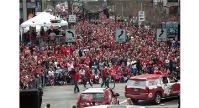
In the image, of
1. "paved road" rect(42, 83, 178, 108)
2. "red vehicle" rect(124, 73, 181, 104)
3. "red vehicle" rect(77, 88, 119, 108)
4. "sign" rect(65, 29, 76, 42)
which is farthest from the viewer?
"sign" rect(65, 29, 76, 42)

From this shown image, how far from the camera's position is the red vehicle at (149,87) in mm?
16750

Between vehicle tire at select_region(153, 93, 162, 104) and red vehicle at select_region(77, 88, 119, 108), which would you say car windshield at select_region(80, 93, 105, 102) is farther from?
vehicle tire at select_region(153, 93, 162, 104)

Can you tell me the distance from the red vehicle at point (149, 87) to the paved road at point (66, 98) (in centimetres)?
46

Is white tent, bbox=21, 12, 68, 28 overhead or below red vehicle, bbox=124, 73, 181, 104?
overhead

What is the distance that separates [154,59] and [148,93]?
12.9m

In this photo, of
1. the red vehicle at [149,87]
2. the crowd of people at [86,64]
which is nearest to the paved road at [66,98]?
the red vehicle at [149,87]

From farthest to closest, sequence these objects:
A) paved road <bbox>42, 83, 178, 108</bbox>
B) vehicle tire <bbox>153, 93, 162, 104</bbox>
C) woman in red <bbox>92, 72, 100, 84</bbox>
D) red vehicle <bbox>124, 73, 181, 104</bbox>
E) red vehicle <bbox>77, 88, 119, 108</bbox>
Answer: woman in red <bbox>92, 72, 100, 84</bbox> → paved road <bbox>42, 83, 178, 108</bbox> → vehicle tire <bbox>153, 93, 162, 104</bbox> → red vehicle <bbox>124, 73, 181, 104</bbox> → red vehicle <bbox>77, 88, 119, 108</bbox>

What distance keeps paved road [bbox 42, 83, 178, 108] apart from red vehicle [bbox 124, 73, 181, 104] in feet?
1.52

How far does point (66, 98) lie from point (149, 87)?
5038mm

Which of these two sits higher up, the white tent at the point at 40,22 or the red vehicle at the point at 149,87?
the white tent at the point at 40,22

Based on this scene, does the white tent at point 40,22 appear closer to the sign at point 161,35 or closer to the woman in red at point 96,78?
the woman in red at point 96,78

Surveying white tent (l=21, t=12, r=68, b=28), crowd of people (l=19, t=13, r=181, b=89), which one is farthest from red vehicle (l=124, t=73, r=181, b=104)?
white tent (l=21, t=12, r=68, b=28)

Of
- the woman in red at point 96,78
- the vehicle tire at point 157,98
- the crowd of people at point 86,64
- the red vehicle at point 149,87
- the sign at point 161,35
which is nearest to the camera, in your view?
the red vehicle at point 149,87

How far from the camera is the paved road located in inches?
690
